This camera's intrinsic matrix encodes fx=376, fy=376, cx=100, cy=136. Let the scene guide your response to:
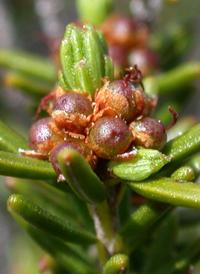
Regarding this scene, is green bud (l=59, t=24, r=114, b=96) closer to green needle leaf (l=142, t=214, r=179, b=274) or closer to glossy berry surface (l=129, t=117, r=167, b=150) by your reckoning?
glossy berry surface (l=129, t=117, r=167, b=150)

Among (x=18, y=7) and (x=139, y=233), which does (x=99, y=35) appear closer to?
(x=139, y=233)

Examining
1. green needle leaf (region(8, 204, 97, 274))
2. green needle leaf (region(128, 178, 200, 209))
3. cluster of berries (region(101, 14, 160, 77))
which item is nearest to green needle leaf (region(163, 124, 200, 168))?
green needle leaf (region(128, 178, 200, 209))

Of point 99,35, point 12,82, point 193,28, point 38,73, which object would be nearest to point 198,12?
point 193,28

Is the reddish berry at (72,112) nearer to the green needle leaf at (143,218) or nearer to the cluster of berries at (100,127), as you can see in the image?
the cluster of berries at (100,127)

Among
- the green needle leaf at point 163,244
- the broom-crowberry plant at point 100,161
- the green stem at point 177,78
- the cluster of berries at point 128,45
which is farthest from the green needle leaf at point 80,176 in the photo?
the cluster of berries at point 128,45

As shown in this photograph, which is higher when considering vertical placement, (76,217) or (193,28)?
(193,28)

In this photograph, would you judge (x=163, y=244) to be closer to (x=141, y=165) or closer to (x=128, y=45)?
(x=141, y=165)
